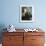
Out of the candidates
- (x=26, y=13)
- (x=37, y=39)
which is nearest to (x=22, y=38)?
(x=37, y=39)

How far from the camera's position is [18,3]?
417 centimetres

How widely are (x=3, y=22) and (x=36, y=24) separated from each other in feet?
3.64

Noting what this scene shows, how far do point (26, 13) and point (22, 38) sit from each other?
0.94m

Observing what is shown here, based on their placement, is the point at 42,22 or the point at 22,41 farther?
the point at 42,22

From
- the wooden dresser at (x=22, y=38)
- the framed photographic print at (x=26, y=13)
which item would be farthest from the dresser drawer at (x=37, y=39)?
the framed photographic print at (x=26, y=13)

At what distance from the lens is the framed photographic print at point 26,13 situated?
13.7ft

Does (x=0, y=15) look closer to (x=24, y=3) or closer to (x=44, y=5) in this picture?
(x=24, y=3)

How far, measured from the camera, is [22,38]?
3.69 meters

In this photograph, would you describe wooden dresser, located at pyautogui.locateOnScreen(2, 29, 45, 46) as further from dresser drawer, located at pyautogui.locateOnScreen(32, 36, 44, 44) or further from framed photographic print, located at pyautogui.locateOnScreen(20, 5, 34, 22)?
framed photographic print, located at pyautogui.locateOnScreen(20, 5, 34, 22)

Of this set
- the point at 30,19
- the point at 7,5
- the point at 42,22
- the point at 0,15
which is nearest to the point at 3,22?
the point at 0,15

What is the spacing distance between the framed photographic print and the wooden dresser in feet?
2.17

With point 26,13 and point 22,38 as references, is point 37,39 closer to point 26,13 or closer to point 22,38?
point 22,38

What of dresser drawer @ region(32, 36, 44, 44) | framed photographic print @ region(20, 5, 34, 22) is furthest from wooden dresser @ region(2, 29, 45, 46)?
framed photographic print @ region(20, 5, 34, 22)

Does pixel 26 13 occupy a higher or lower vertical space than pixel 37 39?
higher
